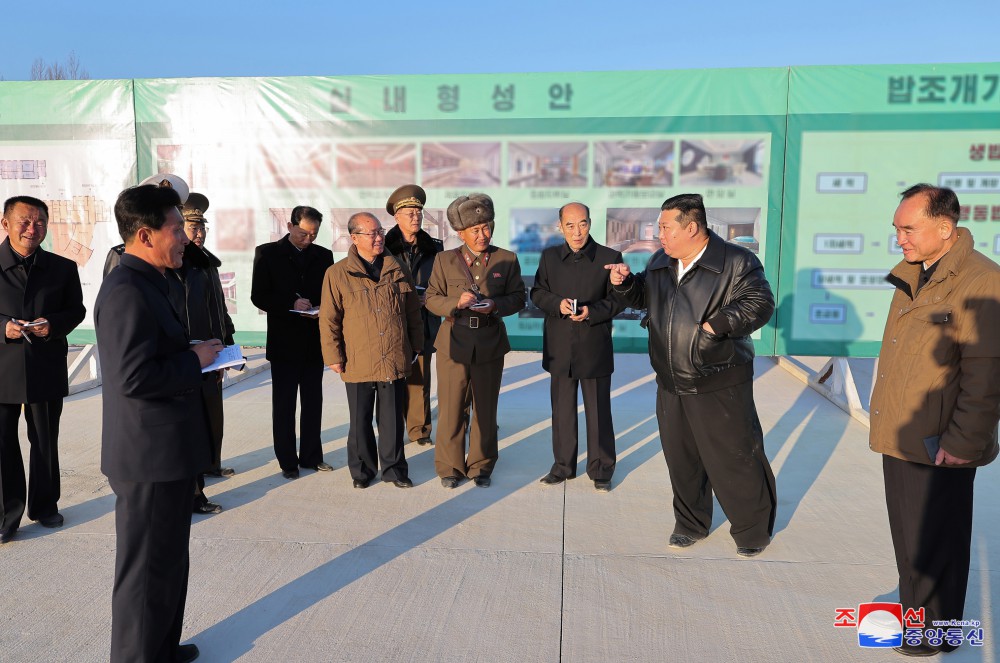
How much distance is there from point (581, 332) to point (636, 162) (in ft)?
8.34

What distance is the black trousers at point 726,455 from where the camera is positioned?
11.5 ft

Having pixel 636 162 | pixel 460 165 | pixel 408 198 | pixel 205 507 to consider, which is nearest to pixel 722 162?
pixel 636 162

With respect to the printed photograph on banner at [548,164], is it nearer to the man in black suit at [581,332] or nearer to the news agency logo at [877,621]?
the man in black suit at [581,332]

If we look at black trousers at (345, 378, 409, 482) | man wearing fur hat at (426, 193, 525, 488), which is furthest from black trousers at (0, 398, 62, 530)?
man wearing fur hat at (426, 193, 525, 488)

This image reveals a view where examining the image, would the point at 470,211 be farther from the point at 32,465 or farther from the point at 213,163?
the point at 213,163

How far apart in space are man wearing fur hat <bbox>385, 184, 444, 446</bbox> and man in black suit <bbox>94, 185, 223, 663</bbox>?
2.97m

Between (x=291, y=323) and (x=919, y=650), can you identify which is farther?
(x=291, y=323)

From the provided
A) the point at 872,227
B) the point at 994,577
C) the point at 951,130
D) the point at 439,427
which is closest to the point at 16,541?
the point at 439,427

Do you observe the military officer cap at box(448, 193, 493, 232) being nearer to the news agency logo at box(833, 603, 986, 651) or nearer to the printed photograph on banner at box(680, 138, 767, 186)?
the printed photograph on banner at box(680, 138, 767, 186)

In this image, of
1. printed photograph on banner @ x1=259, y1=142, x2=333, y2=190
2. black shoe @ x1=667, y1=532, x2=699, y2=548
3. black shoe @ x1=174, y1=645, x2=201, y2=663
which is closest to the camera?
black shoe @ x1=174, y1=645, x2=201, y2=663

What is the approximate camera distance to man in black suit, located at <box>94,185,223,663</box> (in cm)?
231

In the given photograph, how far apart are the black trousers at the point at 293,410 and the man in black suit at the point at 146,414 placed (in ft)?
7.64

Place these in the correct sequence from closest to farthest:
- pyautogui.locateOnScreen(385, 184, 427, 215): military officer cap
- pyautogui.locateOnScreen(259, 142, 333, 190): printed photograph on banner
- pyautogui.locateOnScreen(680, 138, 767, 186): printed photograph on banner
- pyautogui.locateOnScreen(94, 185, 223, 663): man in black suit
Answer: pyautogui.locateOnScreen(94, 185, 223, 663): man in black suit → pyautogui.locateOnScreen(385, 184, 427, 215): military officer cap → pyautogui.locateOnScreen(680, 138, 767, 186): printed photograph on banner → pyautogui.locateOnScreen(259, 142, 333, 190): printed photograph on banner

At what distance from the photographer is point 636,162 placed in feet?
21.1
